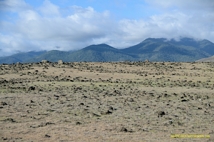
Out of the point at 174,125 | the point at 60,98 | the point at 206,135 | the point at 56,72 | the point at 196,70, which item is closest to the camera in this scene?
the point at 206,135

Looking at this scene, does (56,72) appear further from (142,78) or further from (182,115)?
(182,115)

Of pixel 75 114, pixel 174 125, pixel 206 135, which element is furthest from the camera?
pixel 75 114

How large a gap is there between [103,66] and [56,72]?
10701 millimetres

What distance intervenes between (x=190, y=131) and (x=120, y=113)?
4.76 meters

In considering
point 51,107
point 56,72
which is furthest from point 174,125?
point 56,72

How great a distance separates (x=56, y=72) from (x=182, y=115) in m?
30.2

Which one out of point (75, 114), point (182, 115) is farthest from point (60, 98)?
point (182, 115)

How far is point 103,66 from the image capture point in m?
53.0

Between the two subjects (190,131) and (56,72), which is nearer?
(190,131)

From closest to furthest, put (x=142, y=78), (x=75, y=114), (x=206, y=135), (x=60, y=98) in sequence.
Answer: (x=206, y=135) → (x=75, y=114) → (x=60, y=98) → (x=142, y=78)

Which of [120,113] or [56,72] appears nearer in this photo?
[120,113]

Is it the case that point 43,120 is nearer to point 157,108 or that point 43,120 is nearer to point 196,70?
point 157,108

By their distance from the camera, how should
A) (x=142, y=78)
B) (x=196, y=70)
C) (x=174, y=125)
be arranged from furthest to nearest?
(x=196, y=70) → (x=142, y=78) → (x=174, y=125)

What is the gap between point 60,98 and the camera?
2316cm
